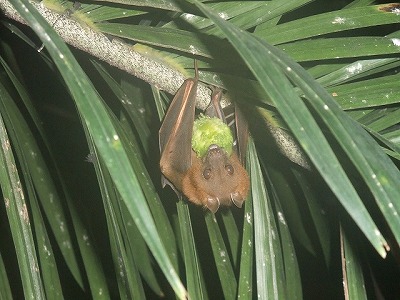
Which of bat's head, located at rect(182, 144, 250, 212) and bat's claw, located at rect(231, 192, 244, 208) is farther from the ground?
bat's head, located at rect(182, 144, 250, 212)

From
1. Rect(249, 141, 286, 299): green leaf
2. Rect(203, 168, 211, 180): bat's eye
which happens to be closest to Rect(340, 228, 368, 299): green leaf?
Rect(249, 141, 286, 299): green leaf

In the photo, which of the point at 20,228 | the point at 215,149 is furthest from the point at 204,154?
the point at 20,228

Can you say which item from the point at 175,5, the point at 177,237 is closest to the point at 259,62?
the point at 175,5

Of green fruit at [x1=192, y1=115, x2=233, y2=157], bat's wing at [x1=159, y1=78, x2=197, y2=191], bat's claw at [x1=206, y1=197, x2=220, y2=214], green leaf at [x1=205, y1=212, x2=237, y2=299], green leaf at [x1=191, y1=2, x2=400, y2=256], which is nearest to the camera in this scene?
green leaf at [x1=191, y1=2, x2=400, y2=256]

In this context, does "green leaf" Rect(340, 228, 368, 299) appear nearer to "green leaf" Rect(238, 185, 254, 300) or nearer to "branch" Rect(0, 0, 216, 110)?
A: "green leaf" Rect(238, 185, 254, 300)

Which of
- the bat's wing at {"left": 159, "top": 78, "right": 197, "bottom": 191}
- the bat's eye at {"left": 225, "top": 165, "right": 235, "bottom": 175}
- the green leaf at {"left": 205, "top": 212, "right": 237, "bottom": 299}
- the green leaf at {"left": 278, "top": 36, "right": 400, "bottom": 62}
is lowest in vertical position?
the green leaf at {"left": 205, "top": 212, "right": 237, "bottom": 299}

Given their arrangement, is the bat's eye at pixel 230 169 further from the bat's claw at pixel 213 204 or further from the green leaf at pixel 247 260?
the green leaf at pixel 247 260

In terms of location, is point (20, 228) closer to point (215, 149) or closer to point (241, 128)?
point (241, 128)

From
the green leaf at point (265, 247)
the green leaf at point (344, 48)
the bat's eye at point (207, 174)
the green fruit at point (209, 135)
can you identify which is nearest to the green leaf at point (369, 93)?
the green leaf at point (344, 48)
